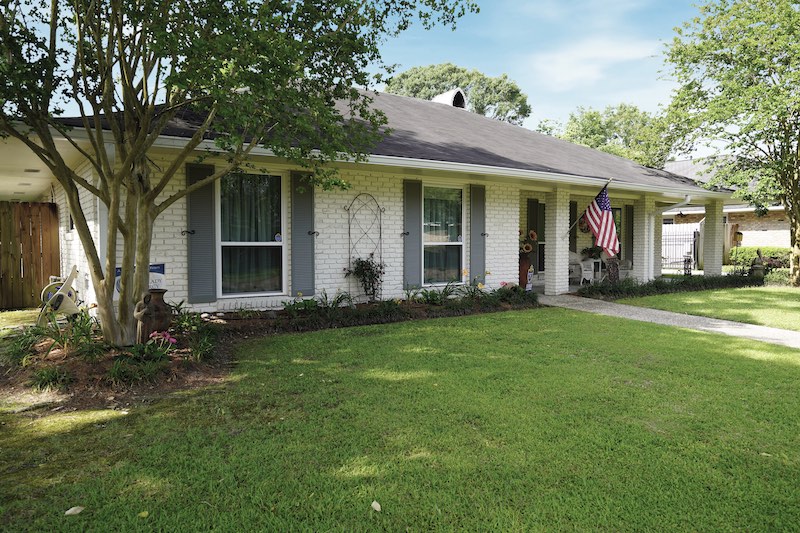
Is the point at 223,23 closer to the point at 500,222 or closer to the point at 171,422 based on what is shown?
the point at 171,422

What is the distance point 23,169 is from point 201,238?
14.2 feet

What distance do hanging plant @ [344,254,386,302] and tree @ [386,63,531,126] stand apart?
33529 millimetres

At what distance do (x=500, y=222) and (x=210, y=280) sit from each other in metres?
5.85

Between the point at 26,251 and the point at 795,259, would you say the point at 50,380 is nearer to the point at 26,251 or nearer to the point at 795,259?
the point at 26,251

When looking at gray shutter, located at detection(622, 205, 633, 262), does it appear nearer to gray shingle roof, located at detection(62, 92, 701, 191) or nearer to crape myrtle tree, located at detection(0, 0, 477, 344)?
gray shingle roof, located at detection(62, 92, 701, 191)

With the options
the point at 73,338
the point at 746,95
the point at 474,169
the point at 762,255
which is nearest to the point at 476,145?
the point at 474,169

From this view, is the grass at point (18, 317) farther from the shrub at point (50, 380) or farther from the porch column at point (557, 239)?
the porch column at point (557, 239)

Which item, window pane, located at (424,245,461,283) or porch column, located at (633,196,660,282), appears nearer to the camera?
window pane, located at (424,245,461,283)

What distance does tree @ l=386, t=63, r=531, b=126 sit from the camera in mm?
39438

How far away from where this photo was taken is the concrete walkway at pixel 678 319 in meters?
6.80

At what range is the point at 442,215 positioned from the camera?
9570mm

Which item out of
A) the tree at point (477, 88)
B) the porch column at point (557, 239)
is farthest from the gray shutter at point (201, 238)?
the tree at point (477, 88)

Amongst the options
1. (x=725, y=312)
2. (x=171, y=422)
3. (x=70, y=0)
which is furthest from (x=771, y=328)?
(x=70, y=0)

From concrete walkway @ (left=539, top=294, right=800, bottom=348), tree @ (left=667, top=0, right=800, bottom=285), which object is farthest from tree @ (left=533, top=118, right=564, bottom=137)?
concrete walkway @ (left=539, top=294, right=800, bottom=348)
